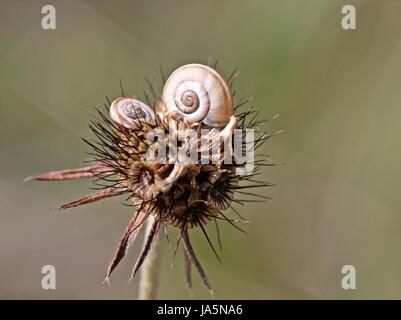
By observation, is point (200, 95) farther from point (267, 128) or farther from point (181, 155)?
point (267, 128)

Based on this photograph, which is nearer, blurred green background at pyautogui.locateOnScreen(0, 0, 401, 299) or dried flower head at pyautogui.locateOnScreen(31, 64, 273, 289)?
dried flower head at pyautogui.locateOnScreen(31, 64, 273, 289)

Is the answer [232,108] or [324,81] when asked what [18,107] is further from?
[232,108]

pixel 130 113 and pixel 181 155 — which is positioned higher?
pixel 130 113

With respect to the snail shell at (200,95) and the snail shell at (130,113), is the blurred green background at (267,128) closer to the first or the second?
the snail shell at (130,113)

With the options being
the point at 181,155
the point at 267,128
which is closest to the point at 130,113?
the point at 181,155

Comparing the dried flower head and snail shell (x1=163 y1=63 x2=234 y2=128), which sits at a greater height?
snail shell (x1=163 y1=63 x2=234 y2=128)

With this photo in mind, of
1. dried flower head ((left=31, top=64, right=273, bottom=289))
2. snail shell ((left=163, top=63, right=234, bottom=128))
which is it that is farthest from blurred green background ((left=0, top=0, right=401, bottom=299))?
snail shell ((left=163, top=63, right=234, bottom=128))

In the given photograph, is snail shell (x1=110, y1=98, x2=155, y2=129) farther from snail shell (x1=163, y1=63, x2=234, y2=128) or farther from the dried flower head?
snail shell (x1=163, y1=63, x2=234, y2=128)

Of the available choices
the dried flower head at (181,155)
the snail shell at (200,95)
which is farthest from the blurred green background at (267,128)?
the snail shell at (200,95)
